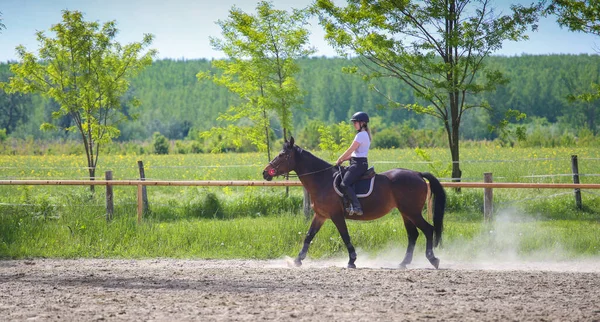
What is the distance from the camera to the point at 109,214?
1412 cm

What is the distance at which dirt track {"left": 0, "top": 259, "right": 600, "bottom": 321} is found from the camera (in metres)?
7.02

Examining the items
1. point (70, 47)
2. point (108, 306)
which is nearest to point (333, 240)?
point (108, 306)

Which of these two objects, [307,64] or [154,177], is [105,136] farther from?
[307,64]

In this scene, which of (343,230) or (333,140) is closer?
(343,230)

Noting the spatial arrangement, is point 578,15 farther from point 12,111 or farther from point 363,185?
point 12,111

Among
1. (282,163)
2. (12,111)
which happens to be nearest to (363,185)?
(282,163)

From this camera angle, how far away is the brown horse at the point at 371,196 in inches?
417

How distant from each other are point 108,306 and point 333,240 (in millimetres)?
5273

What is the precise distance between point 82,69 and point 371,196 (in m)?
12.4

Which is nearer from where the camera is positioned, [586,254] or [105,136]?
[586,254]

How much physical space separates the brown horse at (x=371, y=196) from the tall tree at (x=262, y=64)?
8.31 metres

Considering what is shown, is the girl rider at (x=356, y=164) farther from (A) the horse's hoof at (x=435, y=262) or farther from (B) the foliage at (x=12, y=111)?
(B) the foliage at (x=12, y=111)

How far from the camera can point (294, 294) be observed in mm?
8086

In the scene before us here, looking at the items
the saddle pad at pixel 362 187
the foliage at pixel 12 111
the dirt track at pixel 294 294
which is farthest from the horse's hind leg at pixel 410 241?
the foliage at pixel 12 111
